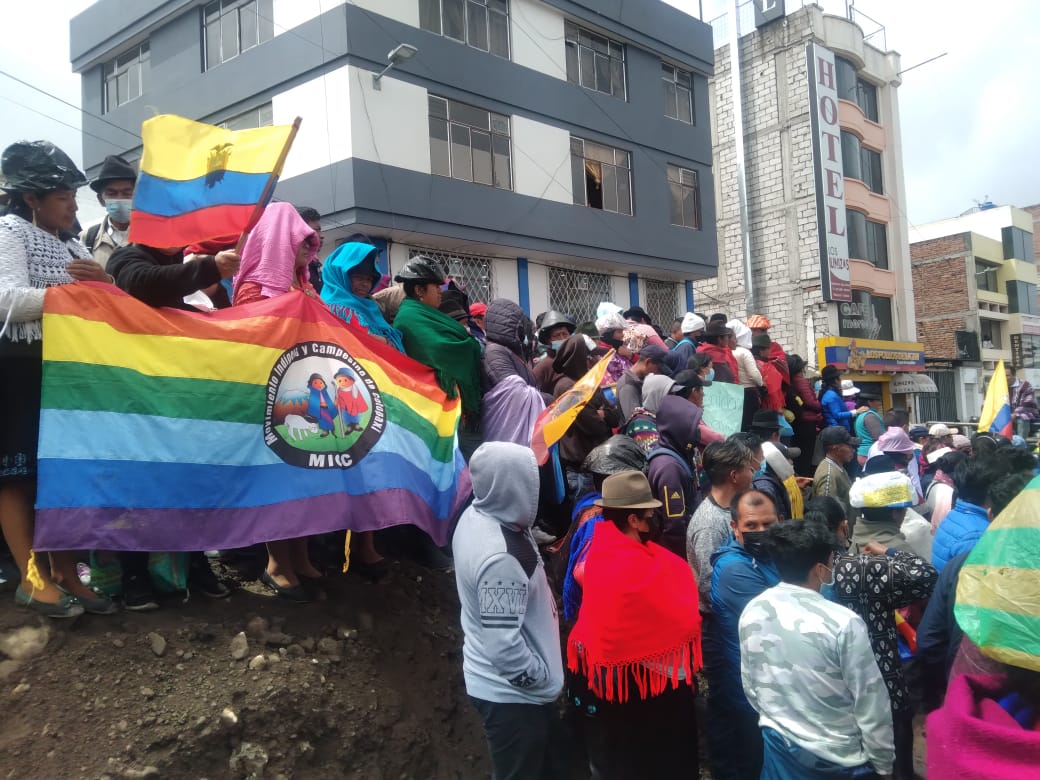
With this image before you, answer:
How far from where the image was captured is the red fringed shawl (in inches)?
129

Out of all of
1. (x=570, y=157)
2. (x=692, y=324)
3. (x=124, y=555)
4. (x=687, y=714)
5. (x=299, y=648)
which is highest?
(x=570, y=157)

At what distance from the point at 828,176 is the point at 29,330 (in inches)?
1004

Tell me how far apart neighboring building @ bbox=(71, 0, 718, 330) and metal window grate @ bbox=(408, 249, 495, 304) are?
41 millimetres

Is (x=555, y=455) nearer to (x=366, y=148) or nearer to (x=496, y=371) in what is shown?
(x=496, y=371)

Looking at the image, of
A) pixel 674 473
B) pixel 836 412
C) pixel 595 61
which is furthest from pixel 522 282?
pixel 674 473

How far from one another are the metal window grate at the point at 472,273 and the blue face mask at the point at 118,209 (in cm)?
1056

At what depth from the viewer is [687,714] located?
11.5 feet

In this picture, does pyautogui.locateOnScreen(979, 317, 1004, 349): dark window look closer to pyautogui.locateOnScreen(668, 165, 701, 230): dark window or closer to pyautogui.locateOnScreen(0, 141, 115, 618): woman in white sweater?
pyautogui.locateOnScreen(668, 165, 701, 230): dark window

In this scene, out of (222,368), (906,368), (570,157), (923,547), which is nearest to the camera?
(222,368)

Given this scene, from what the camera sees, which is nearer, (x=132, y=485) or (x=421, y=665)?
(x=132, y=485)

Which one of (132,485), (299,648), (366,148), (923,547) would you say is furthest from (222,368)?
(366,148)

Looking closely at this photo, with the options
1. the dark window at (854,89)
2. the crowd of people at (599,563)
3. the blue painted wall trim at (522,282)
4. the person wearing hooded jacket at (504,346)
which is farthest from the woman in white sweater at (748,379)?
the dark window at (854,89)

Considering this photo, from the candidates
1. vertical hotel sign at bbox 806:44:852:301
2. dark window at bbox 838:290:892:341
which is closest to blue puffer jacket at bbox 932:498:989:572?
vertical hotel sign at bbox 806:44:852:301

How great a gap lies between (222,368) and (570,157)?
14.4m
